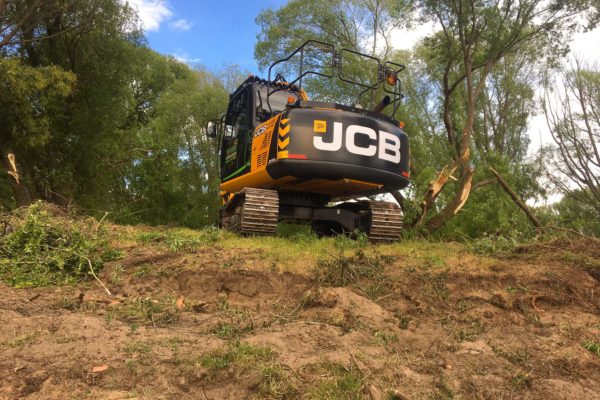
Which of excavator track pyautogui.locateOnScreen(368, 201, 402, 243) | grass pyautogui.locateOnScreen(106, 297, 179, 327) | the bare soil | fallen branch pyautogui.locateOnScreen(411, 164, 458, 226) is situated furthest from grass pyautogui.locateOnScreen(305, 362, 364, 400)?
fallen branch pyautogui.locateOnScreen(411, 164, 458, 226)

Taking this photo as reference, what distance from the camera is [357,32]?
1992 centimetres

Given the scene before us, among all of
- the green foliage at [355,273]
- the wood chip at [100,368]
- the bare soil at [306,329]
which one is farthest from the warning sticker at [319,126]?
the wood chip at [100,368]

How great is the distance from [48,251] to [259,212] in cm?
304

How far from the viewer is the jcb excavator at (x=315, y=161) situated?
7.24 m

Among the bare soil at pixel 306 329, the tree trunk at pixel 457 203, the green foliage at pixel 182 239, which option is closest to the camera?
the bare soil at pixel 306 329

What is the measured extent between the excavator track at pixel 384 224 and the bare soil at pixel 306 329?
8.47 feet

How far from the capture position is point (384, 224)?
27.5ft

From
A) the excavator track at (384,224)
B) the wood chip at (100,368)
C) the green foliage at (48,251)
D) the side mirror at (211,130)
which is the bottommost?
the wood chip at (100,368)

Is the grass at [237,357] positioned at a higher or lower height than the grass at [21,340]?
higher

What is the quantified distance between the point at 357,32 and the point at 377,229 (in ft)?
45.1

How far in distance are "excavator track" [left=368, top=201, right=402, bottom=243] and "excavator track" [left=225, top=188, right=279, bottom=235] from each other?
1.76 metres

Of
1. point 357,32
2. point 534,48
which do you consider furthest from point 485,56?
point 357,32

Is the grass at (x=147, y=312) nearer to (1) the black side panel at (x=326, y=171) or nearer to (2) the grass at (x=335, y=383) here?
(2) the grass at (x=335, y=383)

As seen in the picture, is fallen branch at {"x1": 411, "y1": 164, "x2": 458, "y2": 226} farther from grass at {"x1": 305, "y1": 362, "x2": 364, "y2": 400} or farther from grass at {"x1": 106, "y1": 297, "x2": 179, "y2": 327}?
grass at {"x1": 305, "y1": 362, "x2": 364, "y2": 400}
